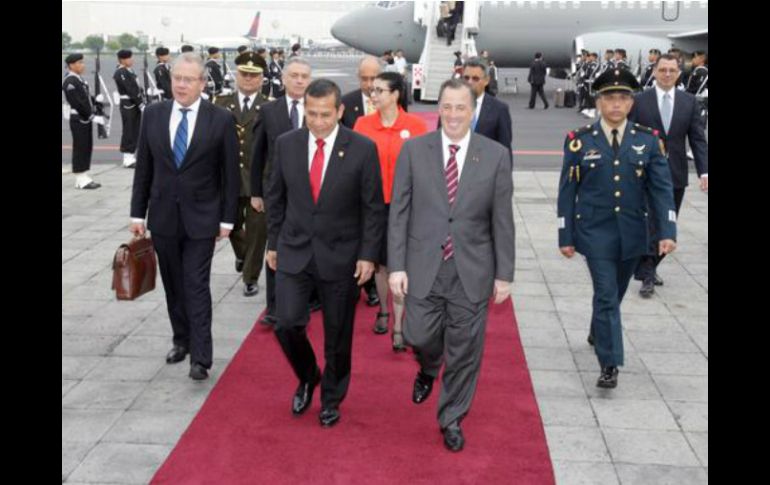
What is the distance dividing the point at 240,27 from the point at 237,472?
147 metres

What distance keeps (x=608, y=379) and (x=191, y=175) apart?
2998 mm

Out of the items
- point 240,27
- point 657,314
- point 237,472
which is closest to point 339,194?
point 237,472

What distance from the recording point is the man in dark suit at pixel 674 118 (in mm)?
7305

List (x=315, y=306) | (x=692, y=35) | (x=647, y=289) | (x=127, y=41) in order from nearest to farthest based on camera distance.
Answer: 1. (x=315, y=306)
2. (x=647, y=289)
3. (x=692, y=35)
4. (x=127, y=41)

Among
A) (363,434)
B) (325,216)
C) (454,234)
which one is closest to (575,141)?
(454,234)

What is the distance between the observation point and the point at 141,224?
5.70 meters

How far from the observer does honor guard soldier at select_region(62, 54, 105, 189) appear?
13.1 meters

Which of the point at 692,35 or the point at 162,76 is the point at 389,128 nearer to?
the point at 162,76

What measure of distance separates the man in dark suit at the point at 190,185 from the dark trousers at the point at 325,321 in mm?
921

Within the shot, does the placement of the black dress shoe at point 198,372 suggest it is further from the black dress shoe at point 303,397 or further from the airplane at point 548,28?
the airplane at point 548,28

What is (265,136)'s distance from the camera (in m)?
6.61

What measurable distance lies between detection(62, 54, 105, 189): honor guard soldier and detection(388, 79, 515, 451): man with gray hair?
9.72 m

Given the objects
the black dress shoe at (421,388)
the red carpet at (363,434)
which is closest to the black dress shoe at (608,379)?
the red carpet at (363,434)
